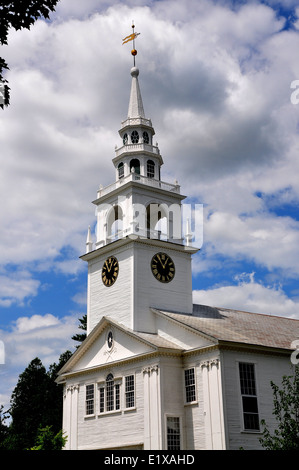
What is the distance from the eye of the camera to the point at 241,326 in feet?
127

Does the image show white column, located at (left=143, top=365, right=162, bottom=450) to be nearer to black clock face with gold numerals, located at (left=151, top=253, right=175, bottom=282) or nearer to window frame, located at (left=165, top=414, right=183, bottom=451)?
window frame, located at (left=165, top=414, right=183, bottom=451)

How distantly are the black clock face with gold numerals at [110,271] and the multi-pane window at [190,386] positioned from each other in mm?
9452

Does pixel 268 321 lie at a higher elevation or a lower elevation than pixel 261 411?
higher

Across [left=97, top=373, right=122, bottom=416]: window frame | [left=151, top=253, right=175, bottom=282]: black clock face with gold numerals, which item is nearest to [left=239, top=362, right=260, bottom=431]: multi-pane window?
[left=97, top=373, right=122, bottom=416]: window frame

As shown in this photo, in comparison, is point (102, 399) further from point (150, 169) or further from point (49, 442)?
point (150, 169)

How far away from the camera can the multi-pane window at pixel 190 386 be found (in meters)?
34.0

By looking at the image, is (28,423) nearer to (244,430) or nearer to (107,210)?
(107,210)

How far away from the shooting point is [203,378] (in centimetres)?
3316

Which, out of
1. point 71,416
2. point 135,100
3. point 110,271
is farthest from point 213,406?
point 135,100

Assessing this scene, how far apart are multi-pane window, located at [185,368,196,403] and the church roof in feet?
8.61
